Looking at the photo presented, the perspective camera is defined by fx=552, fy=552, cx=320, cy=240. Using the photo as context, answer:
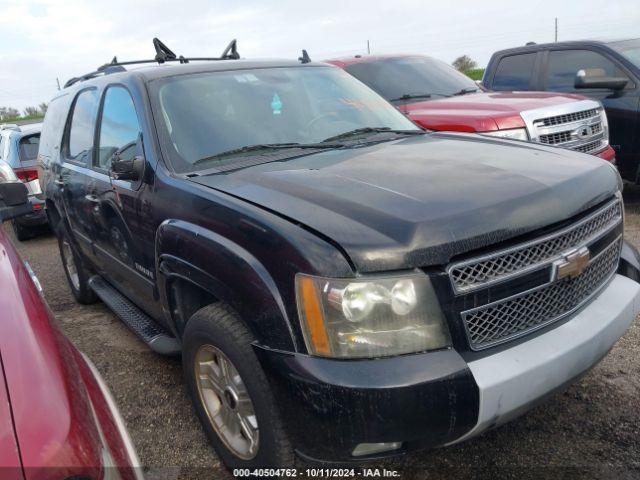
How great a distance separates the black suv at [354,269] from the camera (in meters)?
1.81

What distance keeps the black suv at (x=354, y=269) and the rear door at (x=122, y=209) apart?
3cm

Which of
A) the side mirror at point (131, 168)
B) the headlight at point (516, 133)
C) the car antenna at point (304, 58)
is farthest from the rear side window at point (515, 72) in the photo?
the side mirror at point (131, 168)

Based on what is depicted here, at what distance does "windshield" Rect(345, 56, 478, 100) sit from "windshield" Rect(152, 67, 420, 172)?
270 cm

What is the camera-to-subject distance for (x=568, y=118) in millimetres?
5410

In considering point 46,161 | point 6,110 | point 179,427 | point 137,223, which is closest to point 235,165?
point 137,223

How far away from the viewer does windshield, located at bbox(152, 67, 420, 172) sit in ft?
9.35

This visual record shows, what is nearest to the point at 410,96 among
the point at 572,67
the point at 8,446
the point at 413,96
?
the point at 413,96

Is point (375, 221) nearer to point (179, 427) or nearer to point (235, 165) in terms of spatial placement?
point (235, 165)

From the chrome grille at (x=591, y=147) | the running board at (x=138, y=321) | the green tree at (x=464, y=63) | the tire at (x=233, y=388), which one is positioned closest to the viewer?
the tire at (x=233, y=388)

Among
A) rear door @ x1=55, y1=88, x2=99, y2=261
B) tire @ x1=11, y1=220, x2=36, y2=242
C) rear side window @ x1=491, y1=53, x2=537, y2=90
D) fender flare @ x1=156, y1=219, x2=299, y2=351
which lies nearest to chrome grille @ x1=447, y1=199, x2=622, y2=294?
fender flare @ x1=156, y1=219, x2=299, y2=351

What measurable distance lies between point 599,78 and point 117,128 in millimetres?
5329

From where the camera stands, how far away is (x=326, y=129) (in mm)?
3160

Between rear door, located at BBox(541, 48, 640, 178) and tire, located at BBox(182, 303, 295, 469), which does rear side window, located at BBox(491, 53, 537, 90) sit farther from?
tire, located at BBox(182, 303, 295, 469)

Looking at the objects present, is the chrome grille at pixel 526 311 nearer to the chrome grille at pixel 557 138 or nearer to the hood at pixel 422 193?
the hood at pixel 422 193
